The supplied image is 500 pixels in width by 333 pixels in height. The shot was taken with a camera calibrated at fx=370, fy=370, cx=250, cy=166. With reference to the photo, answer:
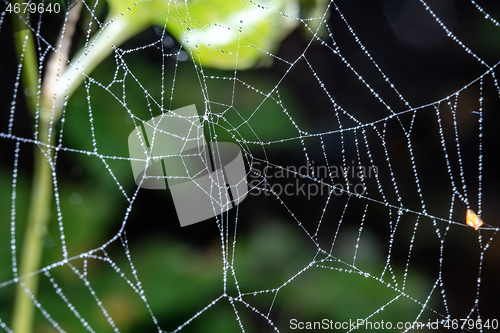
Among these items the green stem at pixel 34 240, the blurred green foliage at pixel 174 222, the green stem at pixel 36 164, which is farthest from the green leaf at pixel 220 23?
the green stem at pixel 34 240

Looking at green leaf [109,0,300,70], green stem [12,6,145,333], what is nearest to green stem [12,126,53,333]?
green stem [12,6,145,333]

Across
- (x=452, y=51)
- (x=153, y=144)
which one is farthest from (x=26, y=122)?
(x=452, y=51)

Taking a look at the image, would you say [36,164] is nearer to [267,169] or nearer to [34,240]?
[34,240]

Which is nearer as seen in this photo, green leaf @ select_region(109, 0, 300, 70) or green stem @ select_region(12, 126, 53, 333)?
green stem @ select_region(12, 126, 53, 333)

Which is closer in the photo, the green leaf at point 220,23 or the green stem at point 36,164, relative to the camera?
the green stem at point 36,164

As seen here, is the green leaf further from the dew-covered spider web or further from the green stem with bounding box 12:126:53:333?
the green stem with bounding box 12:126:53:333

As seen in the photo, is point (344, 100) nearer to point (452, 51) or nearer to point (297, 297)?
point (452, 51)

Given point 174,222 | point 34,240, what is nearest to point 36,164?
point 34,240

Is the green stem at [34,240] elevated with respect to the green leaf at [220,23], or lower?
lower

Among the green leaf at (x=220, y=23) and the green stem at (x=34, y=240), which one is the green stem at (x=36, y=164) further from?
the green leaf at (x=220, y=23)

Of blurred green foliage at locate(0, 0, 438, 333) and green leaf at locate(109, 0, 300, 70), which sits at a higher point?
green leaf at locate(109, 0, 300, 70)
